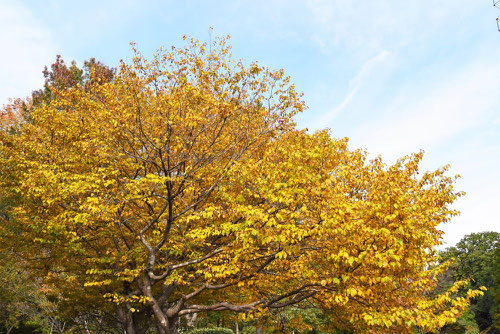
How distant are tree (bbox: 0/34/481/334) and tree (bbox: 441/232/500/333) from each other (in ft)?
169

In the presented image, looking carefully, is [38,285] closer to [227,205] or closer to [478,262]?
[227,205]

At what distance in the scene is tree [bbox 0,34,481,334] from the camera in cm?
837

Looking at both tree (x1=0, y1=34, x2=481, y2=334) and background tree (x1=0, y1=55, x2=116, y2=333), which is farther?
background tree (x1=0, y1=55, x2=116, y2=333)

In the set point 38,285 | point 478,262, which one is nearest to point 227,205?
point 38,285

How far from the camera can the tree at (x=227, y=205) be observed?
837 centimetres

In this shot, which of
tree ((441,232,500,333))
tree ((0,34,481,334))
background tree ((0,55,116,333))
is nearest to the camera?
tree ((0,34,481,334))

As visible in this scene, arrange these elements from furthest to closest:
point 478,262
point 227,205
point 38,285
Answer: point 478,262 → point 38,285 → point 227,205

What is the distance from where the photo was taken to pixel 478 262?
5781 centimetres

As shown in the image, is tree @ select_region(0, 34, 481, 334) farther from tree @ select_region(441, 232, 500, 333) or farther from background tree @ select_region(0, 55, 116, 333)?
tree @ select_region(441, 232, 500, 333)

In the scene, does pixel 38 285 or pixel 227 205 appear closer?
pixel 227 205

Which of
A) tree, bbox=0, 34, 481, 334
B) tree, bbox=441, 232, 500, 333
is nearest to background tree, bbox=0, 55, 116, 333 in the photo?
tree, bbox=0, 34, 481, 334

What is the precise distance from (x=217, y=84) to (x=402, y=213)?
7092 millimetres

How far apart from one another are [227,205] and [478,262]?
61878 mm

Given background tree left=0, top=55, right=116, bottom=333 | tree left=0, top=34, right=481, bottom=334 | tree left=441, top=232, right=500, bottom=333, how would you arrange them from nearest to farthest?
tree left=0, top=34, right=481, bottom=334, background tree left=0, top=55, right=116, bottom=333, tree left=441, top=232, right=500, bottom=333
